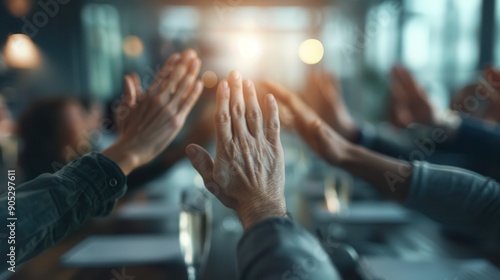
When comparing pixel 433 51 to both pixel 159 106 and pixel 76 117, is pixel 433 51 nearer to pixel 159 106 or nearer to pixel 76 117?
pixel 76 117

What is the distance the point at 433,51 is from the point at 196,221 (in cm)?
286

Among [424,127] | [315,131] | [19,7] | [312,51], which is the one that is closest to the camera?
[315,131]

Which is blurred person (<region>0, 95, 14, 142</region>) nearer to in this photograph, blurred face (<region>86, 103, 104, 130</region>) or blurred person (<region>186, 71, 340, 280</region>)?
blurred face (<region>86, 103, 104, 130</region>)

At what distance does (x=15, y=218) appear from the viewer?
18.4 inches

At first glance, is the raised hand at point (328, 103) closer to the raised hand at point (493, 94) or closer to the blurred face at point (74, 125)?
the raised hand at point (493, 94)

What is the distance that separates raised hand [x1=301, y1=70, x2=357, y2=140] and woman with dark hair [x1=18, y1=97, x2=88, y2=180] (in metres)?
0.71

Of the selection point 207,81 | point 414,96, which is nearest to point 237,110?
point 207,81

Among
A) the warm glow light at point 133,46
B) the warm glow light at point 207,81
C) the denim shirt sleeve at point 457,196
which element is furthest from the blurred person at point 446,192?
the warm glow light at point 133,46

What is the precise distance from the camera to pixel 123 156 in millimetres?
590

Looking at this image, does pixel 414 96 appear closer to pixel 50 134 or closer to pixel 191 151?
pixel 191 151

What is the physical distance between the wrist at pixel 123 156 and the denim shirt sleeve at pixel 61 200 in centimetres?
2

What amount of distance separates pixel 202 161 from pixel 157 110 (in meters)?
0.16

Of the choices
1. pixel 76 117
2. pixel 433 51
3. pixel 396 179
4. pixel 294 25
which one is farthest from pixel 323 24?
pixel 396 179

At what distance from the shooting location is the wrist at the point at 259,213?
0.43 metres
